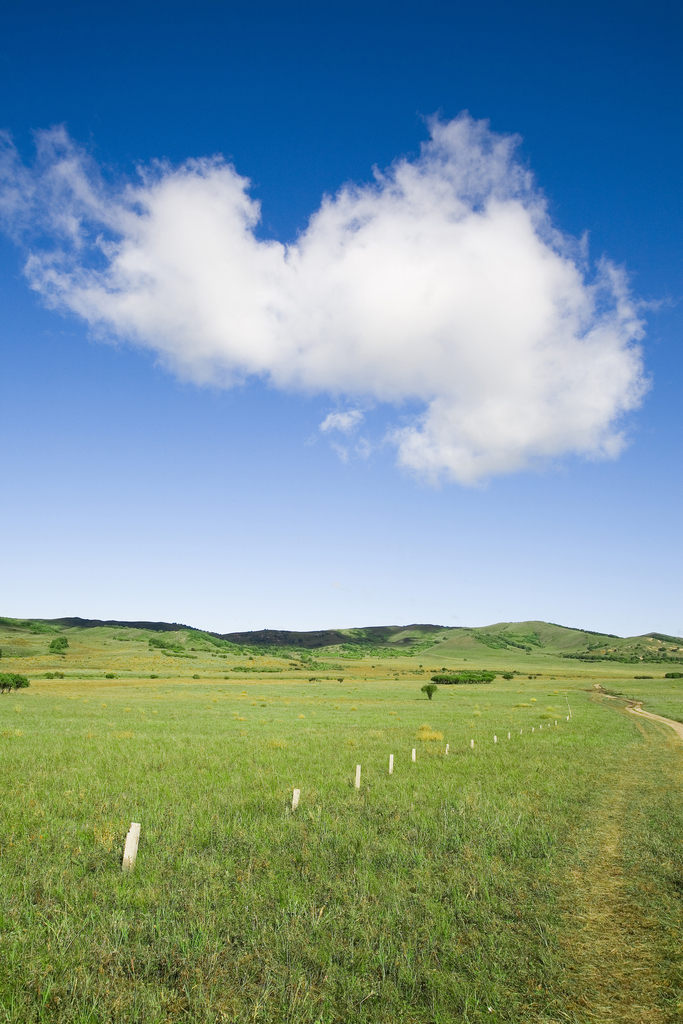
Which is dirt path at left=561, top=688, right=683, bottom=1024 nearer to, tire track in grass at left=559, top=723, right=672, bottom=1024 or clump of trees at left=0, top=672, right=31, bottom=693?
tire track in grass at left=559, top=723, right=672, bottom=1024

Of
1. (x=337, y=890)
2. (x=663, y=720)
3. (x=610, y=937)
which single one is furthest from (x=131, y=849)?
(x=663, y=720)

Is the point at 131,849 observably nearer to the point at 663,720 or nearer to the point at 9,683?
the point at 663,720

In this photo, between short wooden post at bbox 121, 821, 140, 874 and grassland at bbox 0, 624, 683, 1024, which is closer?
grassland at bbox 0, 624, 683, 1024

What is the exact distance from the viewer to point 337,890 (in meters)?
9.77

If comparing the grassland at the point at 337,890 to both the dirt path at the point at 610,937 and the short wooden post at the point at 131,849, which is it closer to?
the dirt path at the point at 610,937

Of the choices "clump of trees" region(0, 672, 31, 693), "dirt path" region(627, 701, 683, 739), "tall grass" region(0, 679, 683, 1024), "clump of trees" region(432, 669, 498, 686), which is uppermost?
"tall grass" region(0, 679, 683, 1024)

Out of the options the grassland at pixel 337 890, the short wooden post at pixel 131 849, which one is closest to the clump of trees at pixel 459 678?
the grassland at pixel 337 890

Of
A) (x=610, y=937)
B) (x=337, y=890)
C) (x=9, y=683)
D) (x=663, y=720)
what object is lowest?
(x=9, y=683)

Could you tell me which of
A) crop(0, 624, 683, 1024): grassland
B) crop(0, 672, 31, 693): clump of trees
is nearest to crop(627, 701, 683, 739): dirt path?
crop(0, 624, 683, 1024): grassland

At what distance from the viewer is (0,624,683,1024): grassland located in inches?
266

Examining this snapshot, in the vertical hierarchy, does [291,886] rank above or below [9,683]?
above

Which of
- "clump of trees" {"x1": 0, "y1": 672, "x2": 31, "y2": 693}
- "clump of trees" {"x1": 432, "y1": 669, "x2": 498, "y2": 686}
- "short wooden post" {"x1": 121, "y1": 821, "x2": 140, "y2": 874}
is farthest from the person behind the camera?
"clump of trees" {"x1": 432, "y1": 669, "x2": 498, "y2": 686}

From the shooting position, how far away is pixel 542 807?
15789 mm

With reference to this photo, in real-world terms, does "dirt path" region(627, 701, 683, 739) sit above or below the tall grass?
below
